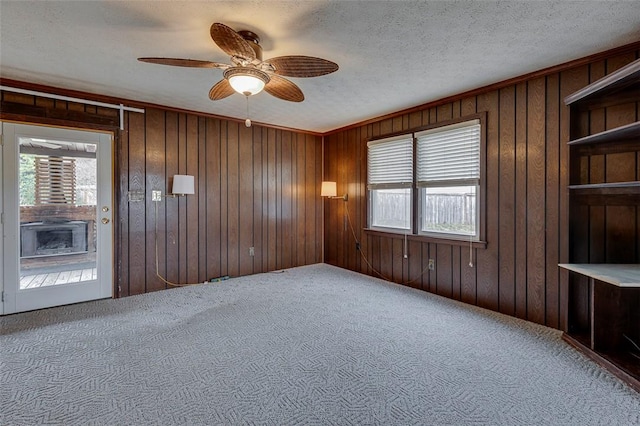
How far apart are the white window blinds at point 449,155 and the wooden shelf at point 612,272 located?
1351 mm

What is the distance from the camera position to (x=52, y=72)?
3.03m

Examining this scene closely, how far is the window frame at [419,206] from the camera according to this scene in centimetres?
347

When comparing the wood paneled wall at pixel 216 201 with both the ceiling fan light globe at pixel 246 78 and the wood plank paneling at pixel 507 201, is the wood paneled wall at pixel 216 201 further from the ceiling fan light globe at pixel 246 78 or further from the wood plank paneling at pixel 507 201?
the wood plank paneling at pixel 507 201

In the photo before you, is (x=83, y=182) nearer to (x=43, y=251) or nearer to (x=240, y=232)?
(x=43, y=251)

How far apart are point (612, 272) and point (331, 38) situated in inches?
105

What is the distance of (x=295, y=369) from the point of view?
7.36 feet

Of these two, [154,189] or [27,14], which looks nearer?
[27,14]

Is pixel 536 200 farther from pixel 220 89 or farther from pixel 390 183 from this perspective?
pixel 220 89

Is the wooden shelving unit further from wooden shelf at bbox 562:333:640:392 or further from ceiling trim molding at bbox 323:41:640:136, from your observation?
ceiling trim molding at bbox 323:41:640:136

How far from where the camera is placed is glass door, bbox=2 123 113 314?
329 cm

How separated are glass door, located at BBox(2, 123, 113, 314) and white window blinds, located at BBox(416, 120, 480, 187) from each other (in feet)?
Result: 12.8

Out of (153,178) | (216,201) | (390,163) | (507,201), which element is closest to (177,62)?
(153,178)

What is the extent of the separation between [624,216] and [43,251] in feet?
18.4

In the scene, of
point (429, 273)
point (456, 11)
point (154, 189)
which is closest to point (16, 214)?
point (154, 189)
